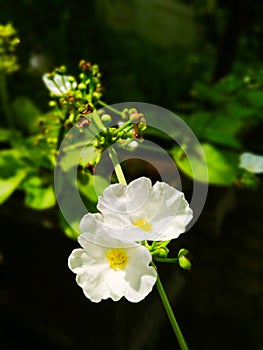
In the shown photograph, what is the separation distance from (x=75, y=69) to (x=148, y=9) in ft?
6.64

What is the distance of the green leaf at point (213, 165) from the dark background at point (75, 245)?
0.15 meters

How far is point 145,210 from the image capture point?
29 cm

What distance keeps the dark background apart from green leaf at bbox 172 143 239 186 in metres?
0.15

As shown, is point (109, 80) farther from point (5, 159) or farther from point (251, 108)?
point (5, 159)

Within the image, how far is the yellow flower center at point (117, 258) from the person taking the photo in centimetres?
30

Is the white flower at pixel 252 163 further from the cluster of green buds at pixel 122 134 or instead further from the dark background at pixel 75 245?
the cluster of green buds at pixel 122 134

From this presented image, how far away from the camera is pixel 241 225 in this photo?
1.79m

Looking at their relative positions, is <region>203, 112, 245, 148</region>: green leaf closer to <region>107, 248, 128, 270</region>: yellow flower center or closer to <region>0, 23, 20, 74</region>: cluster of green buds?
<region>0, 23, 20, 74</region>: cluster of green buds

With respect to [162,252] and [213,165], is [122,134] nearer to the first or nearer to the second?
[162,252]

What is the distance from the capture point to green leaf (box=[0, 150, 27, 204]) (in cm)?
74

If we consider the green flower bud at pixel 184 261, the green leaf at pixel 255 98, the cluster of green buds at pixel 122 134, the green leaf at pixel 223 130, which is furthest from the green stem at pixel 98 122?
the green leaf at pixel 255 98

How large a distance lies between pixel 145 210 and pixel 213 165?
533 mm

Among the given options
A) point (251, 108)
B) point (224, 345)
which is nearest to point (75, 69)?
point (251, 108)

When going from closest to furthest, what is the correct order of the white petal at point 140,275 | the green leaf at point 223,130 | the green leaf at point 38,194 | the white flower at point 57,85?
1. the white petal at point 140,275
2. the white flower at point 57,85
3. the green leaf at point 38,194
4. the green leaf at point 223,130
